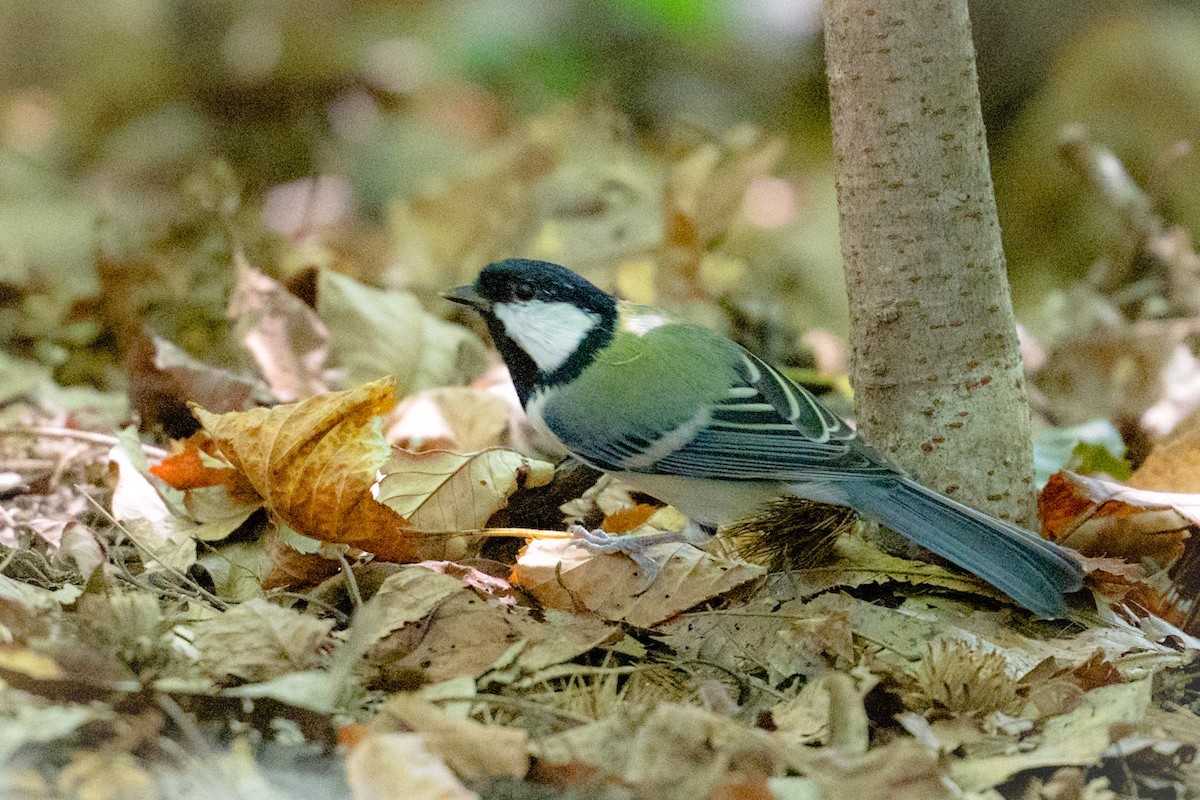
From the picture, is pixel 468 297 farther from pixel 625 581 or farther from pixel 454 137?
pixel 454 137

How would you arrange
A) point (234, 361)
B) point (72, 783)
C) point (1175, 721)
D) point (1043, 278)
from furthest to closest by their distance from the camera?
point (1043, 278), point (234, 361), point (1175, 721), point (72, 783)

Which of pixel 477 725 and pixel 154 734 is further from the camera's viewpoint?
pixel 477 725

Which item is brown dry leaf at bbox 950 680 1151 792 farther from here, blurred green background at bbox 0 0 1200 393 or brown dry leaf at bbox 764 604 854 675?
blurred green background at bbox 0 0 1200 393

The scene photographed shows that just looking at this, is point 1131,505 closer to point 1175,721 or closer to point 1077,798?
point 1175,721

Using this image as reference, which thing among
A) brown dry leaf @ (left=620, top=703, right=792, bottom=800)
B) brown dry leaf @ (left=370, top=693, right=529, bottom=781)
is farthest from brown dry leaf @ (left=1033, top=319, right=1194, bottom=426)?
brown dry leaf @ (left=370, top=693, right=529, bottom=781)

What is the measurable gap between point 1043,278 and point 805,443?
2.23 m

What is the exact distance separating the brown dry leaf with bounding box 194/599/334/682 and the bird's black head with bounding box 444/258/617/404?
0.67 metres

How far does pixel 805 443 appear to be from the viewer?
1.78m

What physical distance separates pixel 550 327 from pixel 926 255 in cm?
62

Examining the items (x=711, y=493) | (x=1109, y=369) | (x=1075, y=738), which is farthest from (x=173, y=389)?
(x=1109, y=369)

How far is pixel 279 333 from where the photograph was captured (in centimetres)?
263

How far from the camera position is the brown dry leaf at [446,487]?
5.97 ft

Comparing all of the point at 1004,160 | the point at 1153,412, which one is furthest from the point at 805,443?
the point at 1004,160

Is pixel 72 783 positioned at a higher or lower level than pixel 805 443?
lower
